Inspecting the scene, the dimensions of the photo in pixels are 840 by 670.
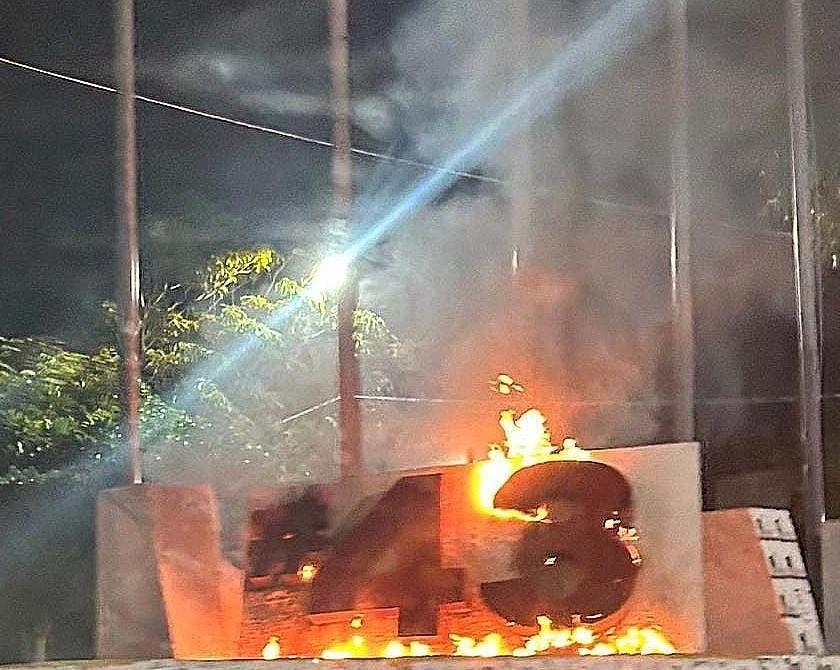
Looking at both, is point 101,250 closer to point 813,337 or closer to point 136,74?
point 136,74

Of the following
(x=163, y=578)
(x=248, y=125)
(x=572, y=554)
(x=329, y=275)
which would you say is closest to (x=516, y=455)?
(x=572, y=554)

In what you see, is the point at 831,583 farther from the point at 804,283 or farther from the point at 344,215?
the point at 344,215

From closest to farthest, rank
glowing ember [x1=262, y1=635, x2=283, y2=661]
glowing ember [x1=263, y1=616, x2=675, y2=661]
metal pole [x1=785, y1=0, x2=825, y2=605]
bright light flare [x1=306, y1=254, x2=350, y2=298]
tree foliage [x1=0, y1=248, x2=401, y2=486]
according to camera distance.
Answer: glowing ember [x1=263, y1=616, x2=675, y2=661], glowing ember [x1=262, y1=635, x2=283, y2=661], tree foliage [x1=0, y1=248, x2=401, y2=486], bright light flare [x1=306, y1=254, x2=350, y2=298], metal pole [x1=785, y1=0, x2=825, y2=605]

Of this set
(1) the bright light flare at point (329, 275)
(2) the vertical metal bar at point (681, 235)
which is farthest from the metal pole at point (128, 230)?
(2) the vertical metal bar at point (681, 235)

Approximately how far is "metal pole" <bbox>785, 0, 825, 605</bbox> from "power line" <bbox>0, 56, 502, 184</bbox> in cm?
48

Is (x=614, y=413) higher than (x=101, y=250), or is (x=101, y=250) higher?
(x=101, y=250)

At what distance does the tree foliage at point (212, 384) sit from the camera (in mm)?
1670

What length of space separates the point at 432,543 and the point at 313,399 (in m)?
0.31

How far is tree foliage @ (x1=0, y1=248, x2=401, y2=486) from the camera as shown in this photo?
1.67 metres

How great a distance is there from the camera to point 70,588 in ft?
5.43

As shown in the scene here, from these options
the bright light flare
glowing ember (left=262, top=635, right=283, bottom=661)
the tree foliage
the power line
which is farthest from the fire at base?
the power line

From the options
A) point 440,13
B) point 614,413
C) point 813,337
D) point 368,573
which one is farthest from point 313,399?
point 813,337

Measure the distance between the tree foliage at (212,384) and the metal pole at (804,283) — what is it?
2.09ft

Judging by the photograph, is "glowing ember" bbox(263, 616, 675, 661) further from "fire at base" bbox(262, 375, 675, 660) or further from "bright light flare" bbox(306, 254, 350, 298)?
"bright light flare" bbox(306, 254, 350, 298)
